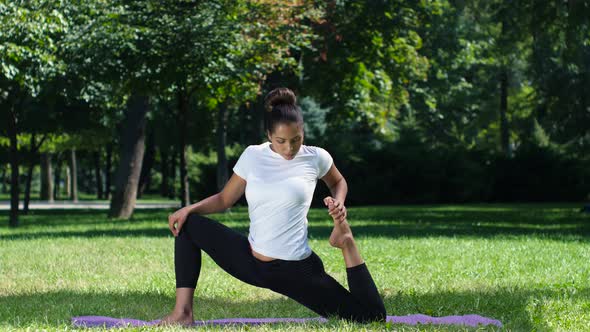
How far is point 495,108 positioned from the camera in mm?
52875

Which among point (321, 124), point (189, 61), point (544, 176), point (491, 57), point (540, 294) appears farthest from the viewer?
point (321, 124)

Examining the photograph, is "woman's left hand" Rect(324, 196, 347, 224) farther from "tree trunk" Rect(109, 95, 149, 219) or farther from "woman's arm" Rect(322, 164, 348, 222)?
"tree trunk" Rect(109, 95, 149, 219)

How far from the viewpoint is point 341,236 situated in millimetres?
6176

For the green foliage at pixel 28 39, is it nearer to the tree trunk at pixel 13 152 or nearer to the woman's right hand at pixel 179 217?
the tree trunk at pixel 13 152

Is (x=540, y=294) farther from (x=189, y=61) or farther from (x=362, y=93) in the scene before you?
(x=362, y=93)

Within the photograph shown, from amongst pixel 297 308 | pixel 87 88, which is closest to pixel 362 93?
pixel 87 88

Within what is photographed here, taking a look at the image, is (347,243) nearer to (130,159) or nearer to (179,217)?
(179,217)

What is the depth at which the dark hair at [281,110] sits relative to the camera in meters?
6.02

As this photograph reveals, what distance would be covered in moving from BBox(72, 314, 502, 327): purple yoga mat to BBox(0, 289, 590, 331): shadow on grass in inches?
6.1

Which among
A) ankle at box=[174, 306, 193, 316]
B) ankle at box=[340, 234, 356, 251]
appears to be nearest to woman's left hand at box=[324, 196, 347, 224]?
ankle at box=[340, 234, 356, 251]

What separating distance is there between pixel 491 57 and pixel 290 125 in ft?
95.0

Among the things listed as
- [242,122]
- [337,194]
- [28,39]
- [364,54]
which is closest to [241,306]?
[337,194]

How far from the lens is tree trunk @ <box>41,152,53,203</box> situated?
173 ft

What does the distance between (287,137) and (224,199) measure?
2.71ft
